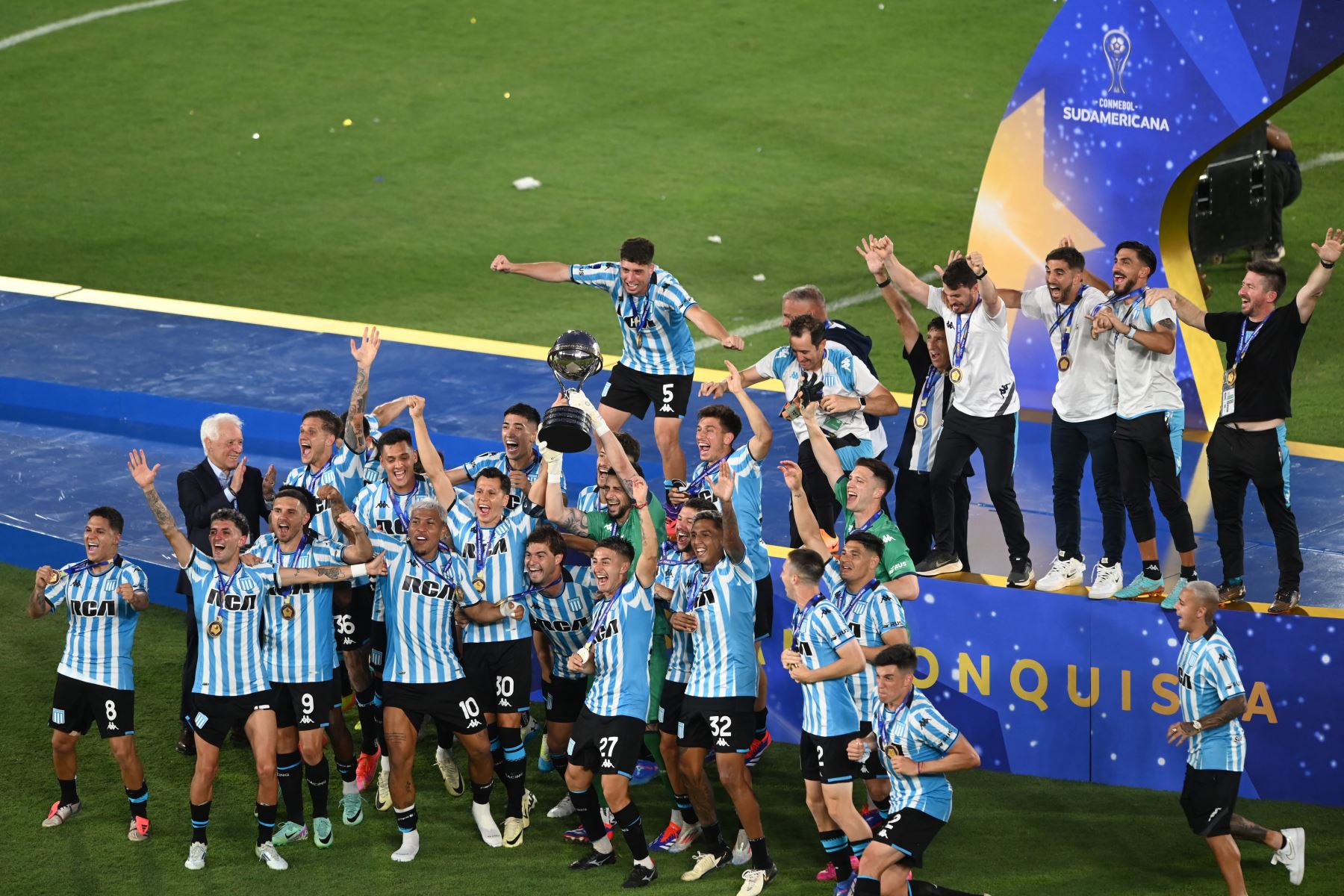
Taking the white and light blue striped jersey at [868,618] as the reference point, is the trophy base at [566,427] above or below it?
above

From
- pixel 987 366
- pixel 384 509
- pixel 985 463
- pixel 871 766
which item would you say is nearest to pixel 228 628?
pixel 384 509

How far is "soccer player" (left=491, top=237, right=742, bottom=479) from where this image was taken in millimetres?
10352

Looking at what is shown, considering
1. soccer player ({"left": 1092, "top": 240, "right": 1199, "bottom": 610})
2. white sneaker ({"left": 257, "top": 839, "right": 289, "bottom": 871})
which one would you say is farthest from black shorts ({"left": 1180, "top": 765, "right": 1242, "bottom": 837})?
white sneaker ({"left": 257, "top": 839, "right": 289, "bottom": 871})

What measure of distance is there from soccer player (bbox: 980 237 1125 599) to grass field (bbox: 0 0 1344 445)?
423 centimetres

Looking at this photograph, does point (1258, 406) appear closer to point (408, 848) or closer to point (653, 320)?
point (653, 320)

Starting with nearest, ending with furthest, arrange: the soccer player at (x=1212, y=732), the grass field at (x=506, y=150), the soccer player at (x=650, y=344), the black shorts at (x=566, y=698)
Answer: the soccer player at (x=1212, y=732) → the black shorts at (x=566, y=698) → the soccer player at (x=650, y=344) → the grass field at (x=506, y=150)

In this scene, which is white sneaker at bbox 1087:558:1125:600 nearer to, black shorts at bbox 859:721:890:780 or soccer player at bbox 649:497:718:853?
black shorts at bbox 859:721:890:780

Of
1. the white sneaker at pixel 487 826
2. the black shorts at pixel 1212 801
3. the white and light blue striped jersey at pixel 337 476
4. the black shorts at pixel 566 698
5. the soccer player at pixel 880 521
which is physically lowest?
the white sneaker at pixel 487 826

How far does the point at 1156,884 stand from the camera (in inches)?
336

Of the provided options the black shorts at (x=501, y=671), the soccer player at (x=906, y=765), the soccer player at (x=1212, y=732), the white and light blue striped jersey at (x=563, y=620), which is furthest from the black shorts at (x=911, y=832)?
the black shorts at (x=501, y=671)

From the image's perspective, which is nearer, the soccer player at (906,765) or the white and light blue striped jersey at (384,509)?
the soccer player at (906,765)

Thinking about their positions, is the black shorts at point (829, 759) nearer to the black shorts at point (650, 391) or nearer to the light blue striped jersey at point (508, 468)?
the light blue striped jersey at point (508, 468)

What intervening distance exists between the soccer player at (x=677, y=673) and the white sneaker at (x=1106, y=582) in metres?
2.02

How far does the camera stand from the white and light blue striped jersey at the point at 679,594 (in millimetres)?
8758
